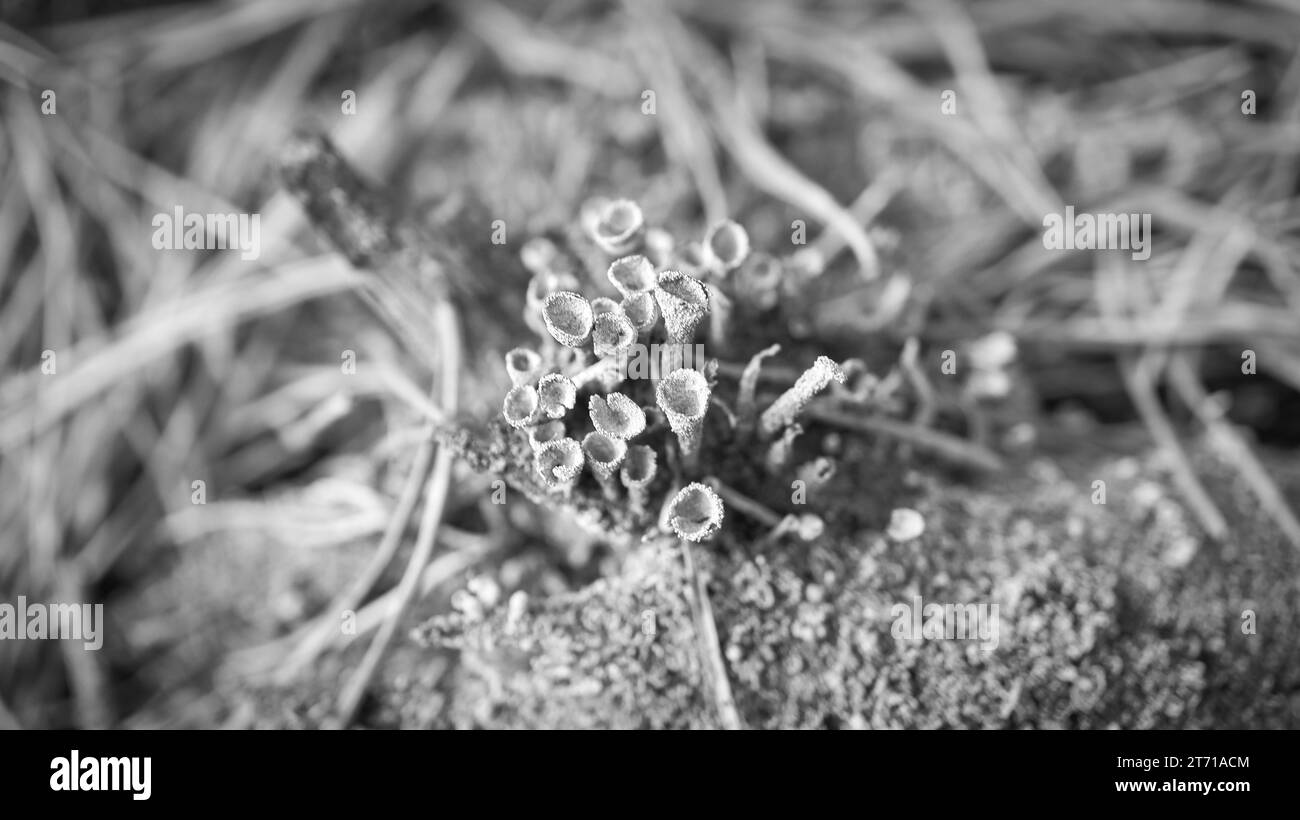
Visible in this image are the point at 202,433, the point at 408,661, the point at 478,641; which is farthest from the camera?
the point at 202,433

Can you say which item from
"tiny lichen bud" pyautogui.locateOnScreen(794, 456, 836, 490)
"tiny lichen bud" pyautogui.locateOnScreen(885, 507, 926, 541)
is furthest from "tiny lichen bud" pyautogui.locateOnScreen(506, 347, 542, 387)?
"tiny lichen bud" pyautogui.locateOnScreen(885, 507, 926, 541)

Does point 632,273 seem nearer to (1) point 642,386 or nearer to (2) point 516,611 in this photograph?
(1) point 642,386

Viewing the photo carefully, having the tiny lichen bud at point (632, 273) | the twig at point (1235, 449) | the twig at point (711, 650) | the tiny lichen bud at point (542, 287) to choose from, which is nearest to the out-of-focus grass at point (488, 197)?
the twig at point (1235, 449)

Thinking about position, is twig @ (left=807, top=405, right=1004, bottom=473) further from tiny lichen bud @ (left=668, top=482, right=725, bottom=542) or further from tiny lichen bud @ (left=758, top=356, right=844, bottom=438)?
tiny lichen bud @ (left=668, top=482, right=725, bottom=542)

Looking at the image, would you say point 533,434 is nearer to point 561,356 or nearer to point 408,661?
point 561,356

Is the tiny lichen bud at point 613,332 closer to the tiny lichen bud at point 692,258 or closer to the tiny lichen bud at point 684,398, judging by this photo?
the tiny lichen bud at point 684,398
